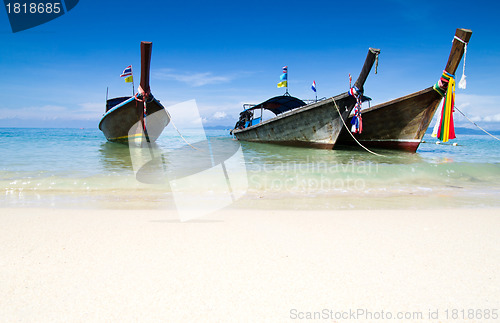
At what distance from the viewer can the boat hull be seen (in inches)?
506

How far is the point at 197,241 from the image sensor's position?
2.33 m

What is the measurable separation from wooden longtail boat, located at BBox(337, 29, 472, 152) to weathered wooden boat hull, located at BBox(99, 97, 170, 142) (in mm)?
10200

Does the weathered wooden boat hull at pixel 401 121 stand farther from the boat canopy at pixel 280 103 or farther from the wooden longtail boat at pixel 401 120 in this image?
the boat canopy at pixel 280 103

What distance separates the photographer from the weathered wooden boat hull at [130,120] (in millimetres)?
14914

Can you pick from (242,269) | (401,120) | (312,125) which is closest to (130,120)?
(312,125)

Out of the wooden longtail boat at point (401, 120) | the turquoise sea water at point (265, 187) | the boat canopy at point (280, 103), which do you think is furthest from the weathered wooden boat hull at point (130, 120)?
the wooden longtail boat at point (401, 120)

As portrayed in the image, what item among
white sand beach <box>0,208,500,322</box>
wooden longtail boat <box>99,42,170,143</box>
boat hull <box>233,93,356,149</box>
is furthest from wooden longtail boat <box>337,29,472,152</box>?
white sand beach <box>0,208,500,322</box>

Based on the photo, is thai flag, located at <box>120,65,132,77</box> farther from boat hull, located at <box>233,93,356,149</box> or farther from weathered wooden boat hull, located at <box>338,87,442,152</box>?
weathered wooden boat hull, located at <box>338,87,442,152</box>

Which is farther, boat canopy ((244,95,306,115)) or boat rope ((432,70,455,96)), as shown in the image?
boat canopy ((244,95,306,115))

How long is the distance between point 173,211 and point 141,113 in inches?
499

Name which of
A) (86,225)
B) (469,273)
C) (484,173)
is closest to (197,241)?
(86,225)

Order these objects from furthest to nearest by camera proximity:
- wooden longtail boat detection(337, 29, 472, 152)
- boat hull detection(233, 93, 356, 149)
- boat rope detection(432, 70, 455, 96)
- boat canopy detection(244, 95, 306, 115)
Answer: boat canopy detection(244, 95, 306, 115) → boat hull detection(233, 93, 356, 149) → wooden longtail boat detection(337, 29, 472, 152) → boat rope detection(432, 70, 455, 96)

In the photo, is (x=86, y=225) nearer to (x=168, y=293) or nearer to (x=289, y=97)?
(x=168, y=293)

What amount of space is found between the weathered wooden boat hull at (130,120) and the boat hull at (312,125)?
6078 millimetres
